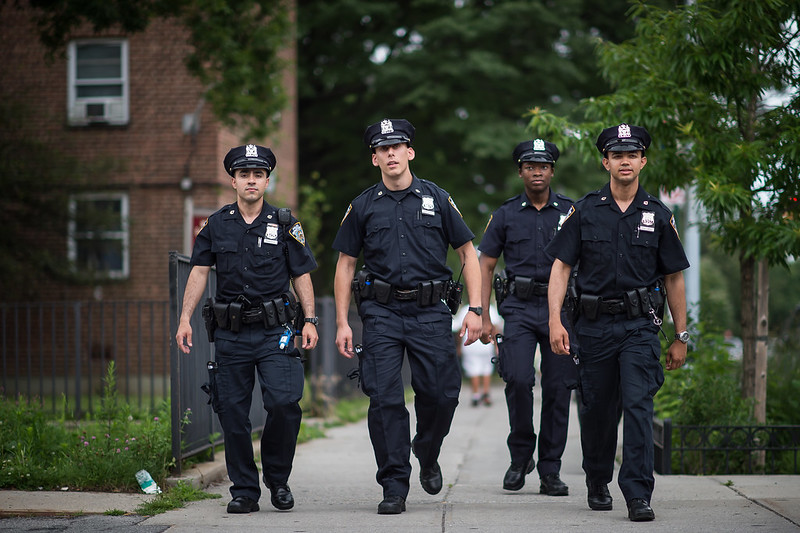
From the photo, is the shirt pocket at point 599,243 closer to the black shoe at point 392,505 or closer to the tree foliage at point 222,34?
the black shoe at point 392,505

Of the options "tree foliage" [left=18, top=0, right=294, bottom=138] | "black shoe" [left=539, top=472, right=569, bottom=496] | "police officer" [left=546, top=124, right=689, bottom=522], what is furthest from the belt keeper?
"tree foliage" [left=18, top=0, right=294, bottom=138]

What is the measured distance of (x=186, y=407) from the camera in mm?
7863

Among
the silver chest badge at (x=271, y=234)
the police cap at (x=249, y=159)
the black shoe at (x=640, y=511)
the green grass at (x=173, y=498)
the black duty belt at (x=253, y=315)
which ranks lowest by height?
the green grass at (x=173, y=498)

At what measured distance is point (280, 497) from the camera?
6.76m

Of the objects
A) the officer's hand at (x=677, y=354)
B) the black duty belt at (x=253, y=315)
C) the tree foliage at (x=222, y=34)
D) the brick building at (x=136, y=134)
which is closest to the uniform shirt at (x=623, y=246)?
the officer's hand at (x=677, y=354)

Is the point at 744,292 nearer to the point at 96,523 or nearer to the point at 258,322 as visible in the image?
the point at 258,322

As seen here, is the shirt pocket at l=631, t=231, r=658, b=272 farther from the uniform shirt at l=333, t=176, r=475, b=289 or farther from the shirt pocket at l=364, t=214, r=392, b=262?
the shirt pocket at l=364, t=214, r=392, b=262

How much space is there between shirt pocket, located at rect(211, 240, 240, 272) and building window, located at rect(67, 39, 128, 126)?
1443 cm

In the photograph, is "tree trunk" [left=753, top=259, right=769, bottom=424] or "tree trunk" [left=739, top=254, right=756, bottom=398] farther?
"tree trunk" [left=739, top=254, right=756, bottom=398]

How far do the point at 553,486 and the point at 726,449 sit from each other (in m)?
1.66

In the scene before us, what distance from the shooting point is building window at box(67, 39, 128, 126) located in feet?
67.4

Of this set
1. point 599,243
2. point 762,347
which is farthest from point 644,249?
point 762,347

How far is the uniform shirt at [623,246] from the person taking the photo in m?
6.37

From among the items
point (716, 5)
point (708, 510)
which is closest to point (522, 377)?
point (708, 510)
